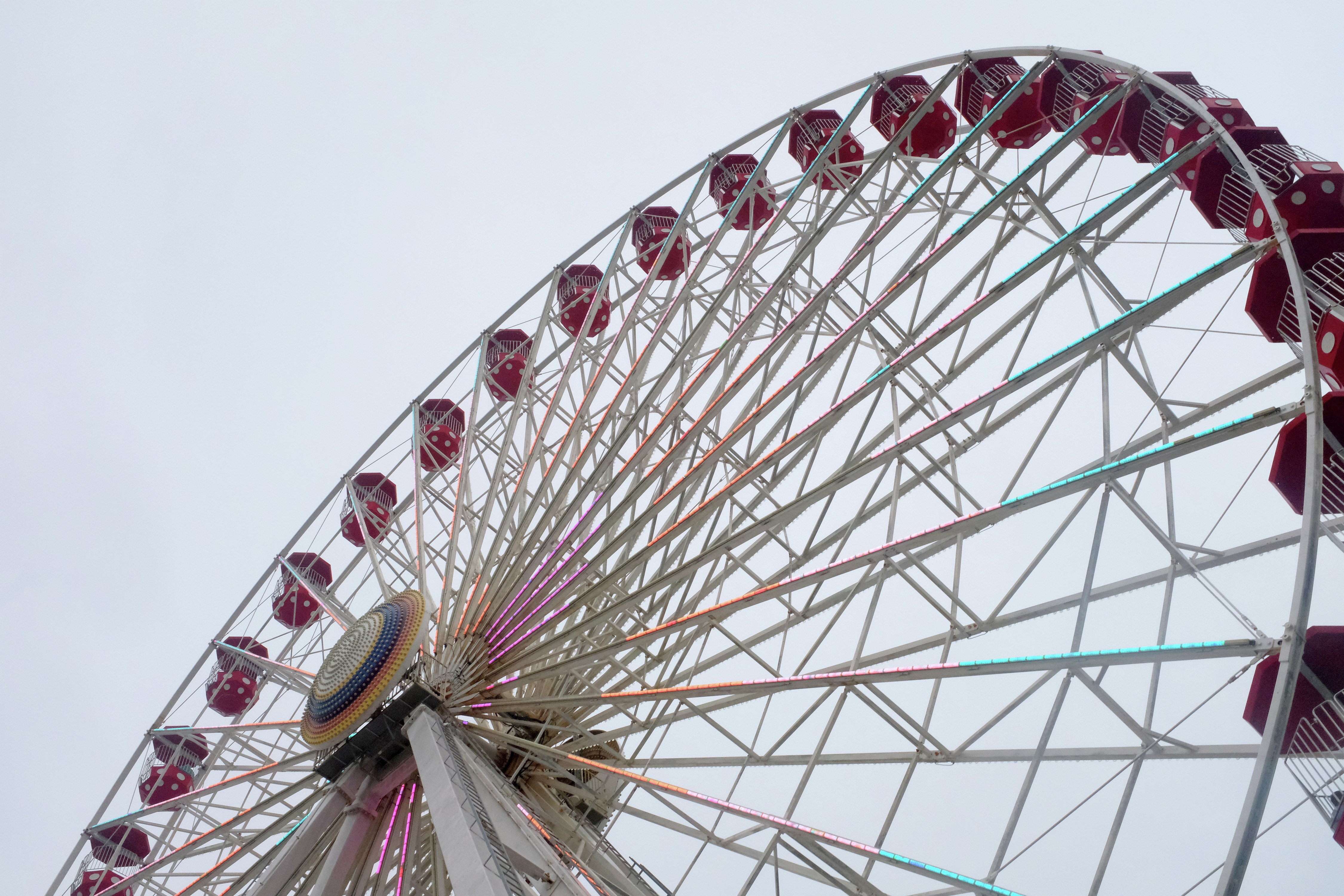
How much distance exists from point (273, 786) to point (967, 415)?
15325 millimetres

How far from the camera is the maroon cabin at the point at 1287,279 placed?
9.26 meters

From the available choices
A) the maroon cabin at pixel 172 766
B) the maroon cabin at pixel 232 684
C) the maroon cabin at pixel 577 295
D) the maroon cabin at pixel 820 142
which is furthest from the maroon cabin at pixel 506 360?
the maroon cabin at pixel 172 766

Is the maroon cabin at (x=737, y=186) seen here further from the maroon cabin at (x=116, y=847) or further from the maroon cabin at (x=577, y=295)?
the maroon cabin at (x=116, y=847)

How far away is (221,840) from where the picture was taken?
16594mm

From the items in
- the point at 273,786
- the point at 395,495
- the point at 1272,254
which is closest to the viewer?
the point at 1272,254

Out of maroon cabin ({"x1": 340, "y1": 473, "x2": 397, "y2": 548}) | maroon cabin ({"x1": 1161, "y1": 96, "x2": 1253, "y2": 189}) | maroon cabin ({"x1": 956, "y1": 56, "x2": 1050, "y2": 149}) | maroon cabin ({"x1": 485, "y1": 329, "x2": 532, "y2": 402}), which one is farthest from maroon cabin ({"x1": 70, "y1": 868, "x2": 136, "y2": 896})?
maroon cabin ({"x1": 1161, "y1": 96, "x2": 1253, "y2": 189})

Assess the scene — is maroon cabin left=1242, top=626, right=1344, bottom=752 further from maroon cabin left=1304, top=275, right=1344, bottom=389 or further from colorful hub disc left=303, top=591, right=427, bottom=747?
colorful hub disc left=303, top=591, right=427, bottom=747

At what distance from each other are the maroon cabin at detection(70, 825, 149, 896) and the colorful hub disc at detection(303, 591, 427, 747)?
8926 mm

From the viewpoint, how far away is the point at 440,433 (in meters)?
22.1

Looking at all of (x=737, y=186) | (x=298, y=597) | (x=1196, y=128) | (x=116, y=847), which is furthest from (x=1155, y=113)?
(x=116, y=847)

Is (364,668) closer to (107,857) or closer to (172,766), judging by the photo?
(172,766)

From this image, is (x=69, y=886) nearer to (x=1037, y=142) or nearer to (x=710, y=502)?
(x=710, y=502)

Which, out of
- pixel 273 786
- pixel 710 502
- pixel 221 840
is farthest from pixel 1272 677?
pixel 273 786

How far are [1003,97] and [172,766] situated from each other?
64.5 ft
